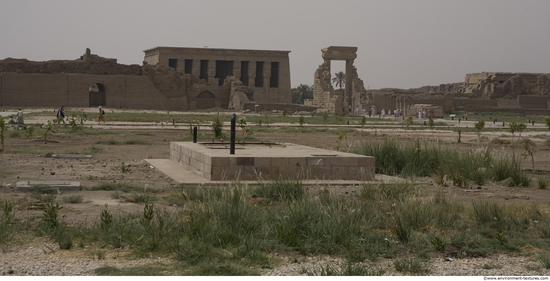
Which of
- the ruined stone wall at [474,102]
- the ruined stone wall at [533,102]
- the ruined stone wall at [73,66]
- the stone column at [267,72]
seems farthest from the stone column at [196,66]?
the ruined stone wall at [533,102]

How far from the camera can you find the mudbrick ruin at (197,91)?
59125 mm

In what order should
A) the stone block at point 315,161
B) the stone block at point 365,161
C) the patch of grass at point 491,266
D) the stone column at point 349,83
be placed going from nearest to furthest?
the patch of grass at point 491,266 → the stone block at point 315,161 → the stone block at point 365,161 → the stone column at point 349,83

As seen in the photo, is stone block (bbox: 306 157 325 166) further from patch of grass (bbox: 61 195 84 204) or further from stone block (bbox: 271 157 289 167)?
patch of grass (bbox: 61 195 84 204)

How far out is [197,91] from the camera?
6612 cm

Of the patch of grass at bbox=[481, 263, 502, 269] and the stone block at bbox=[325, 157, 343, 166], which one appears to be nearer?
the patch of grass at bbox=[481, 263, 502, 269]

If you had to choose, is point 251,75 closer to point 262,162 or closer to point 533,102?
point 533,102

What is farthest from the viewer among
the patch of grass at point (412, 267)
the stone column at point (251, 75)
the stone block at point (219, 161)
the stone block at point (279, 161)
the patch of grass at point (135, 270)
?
the stone column at point (251, 75)

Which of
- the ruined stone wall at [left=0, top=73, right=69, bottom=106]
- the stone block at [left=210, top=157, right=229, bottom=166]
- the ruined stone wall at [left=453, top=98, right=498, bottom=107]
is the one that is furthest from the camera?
the ruined stone wall at [left=453, top=98, right=498, bottom=107]

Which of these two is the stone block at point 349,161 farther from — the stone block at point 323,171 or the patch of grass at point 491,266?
the patch of grass at point 491,266

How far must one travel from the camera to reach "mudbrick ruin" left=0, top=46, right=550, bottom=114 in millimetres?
59125

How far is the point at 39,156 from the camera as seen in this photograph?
16953mm

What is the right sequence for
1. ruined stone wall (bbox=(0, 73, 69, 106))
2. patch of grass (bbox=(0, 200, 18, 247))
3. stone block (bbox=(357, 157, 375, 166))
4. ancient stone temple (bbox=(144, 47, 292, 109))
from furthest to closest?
ancient stone temple (bbox=(144, 47, 292, 109)), ruined stone wall (bbox=(0, 73, 69, 106)), stone block (bbox=(357, 157, 375, 166)), patch of grass (bbox=(0, 200, 18, 247))

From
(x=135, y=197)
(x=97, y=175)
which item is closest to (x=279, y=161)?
(x=135, y=197)

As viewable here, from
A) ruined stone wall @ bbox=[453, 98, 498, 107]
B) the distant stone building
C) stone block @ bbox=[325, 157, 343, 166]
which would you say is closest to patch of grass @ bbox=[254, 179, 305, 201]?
stone block @ bbox=[325, 157, 343, 166]
